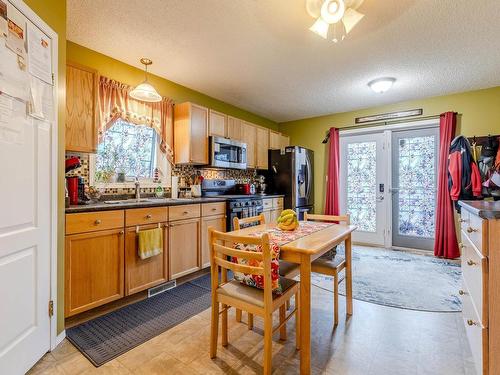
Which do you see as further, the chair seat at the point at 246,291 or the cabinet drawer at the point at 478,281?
the chair seat at the point at 246,291

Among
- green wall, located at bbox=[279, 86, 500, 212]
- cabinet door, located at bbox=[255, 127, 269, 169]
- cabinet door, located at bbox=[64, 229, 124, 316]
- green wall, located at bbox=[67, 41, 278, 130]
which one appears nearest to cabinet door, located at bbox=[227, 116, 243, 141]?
green wall, located at bbox=[67, 41, 278, 130]

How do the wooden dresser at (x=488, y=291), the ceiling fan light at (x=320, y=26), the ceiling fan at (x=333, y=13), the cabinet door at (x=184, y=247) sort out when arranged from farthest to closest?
the cabinet door at (x=184, y=247) → the ceiling fan light at (x=320, y=26) → the ceiling fan at (x=333, y=13) → the wooden dresser at (x=488, y=291)

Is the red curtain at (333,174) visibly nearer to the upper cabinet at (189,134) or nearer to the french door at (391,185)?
the french door at (391,185)

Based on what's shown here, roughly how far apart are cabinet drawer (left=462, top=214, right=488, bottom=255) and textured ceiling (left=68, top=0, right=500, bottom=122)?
1.70 metres

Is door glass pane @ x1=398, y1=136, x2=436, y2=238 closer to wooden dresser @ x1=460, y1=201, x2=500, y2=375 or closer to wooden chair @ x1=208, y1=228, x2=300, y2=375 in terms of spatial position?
wooden dresser @ x1=460, y1=201, x2=500, y2=375

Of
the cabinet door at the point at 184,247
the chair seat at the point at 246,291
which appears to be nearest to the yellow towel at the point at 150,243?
the cabinet door at the point at 184,247

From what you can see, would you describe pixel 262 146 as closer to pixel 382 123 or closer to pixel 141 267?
pixel 382 123

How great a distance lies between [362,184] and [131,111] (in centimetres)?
401

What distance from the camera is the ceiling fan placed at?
1.84 meters

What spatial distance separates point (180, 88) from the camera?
3.60 m

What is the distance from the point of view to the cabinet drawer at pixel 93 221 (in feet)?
6.31

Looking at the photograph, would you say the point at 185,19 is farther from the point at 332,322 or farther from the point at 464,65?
the point at 464,65

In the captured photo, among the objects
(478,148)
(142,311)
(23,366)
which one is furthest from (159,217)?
(478,148)

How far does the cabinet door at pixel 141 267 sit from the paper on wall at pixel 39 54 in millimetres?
1302
